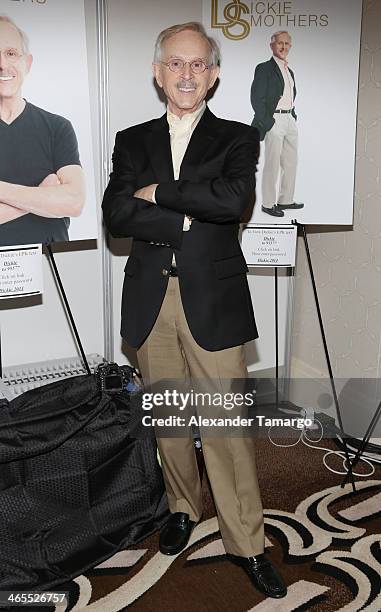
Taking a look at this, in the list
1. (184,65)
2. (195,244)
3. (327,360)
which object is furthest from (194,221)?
(327,360)

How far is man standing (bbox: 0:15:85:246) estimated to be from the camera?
6.82ft

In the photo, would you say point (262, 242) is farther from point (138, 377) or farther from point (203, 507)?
point (203, 507)

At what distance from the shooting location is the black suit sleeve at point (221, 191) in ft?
6.00

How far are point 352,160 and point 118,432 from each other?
1.29 metres

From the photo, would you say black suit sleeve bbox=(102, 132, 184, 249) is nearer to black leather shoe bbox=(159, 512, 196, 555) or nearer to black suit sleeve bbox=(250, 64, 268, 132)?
black suit sleeve bbox=(250, 64, 268, 132)

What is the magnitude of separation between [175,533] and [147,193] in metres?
1.07

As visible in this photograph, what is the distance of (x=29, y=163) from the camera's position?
2146 mm

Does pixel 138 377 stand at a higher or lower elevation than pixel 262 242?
lower

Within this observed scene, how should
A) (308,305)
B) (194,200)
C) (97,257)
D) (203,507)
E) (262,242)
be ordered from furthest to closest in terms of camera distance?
(308,305) < (97,257) < (262,242) < (203,507) < (194,200)

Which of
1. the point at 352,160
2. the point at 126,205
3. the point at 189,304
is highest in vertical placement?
the point at 352,160

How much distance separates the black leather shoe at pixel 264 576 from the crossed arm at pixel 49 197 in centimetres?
124

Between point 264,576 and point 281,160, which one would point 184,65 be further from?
point 264,576

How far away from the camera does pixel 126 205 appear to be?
1.90 meters

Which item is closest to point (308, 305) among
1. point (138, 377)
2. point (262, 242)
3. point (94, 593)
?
point (262, 242)
